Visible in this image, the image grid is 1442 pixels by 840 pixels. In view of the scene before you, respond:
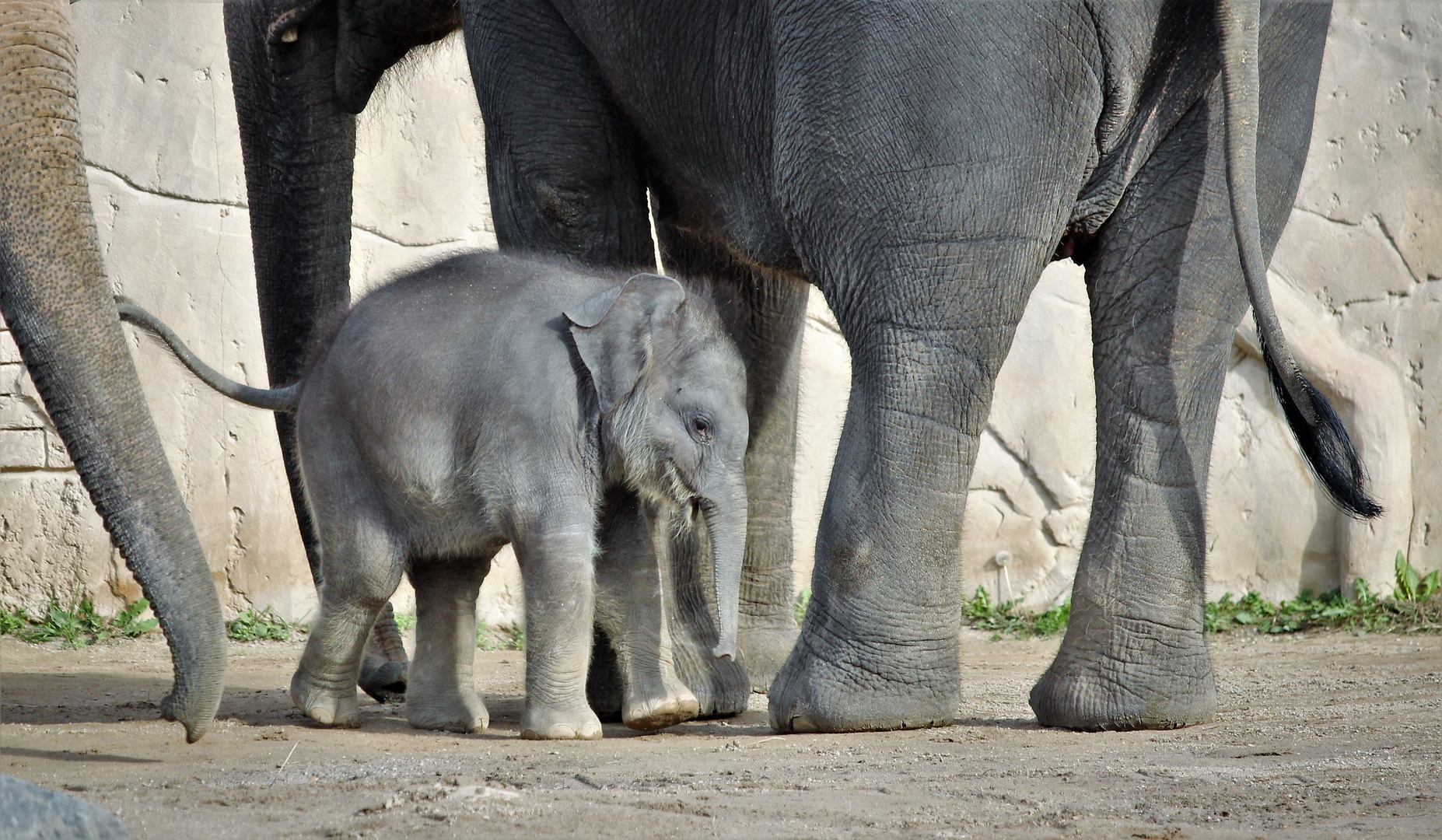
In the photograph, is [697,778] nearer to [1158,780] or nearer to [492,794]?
[492,794]

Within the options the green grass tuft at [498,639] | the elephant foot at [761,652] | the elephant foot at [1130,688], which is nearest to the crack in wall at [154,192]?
the green grass tuft at [498,639]

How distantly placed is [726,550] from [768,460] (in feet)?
3.27

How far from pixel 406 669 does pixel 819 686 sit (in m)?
1.33

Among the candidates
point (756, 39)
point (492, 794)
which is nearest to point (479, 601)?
point (756, 39)

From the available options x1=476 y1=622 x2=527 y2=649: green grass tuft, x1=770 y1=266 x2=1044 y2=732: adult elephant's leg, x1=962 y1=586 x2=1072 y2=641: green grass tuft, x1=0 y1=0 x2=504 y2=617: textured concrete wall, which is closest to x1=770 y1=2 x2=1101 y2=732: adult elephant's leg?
x1=770 y1=266 x2=1044 y2=732: adult elephant's leg

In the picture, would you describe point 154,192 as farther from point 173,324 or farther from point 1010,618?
point 1010,618

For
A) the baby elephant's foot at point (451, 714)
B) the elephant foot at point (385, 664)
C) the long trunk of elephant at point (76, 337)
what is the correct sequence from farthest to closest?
the elephant foot at point (385, 664) → the baby elephant's foot at point (451, 714) → the long trunk of elephant at point (76, 337)

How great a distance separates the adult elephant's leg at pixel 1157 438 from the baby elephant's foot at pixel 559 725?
0.94 meters

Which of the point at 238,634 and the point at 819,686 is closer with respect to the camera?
the point at 819,686

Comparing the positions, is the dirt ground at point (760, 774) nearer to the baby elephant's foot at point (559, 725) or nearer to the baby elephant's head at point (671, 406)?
the baby elephant's foot at point (559, 725)

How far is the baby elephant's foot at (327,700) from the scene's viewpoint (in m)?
3.27

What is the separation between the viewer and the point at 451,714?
3275mm

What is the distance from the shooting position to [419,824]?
82.8 inches

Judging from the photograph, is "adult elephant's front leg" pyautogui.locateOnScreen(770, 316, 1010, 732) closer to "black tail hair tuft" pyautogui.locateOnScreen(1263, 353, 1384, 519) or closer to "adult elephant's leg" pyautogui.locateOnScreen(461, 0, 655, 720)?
"black tail hair tuft" pyautogui.locateOnScreen(1263, 353, 1384, 519)
